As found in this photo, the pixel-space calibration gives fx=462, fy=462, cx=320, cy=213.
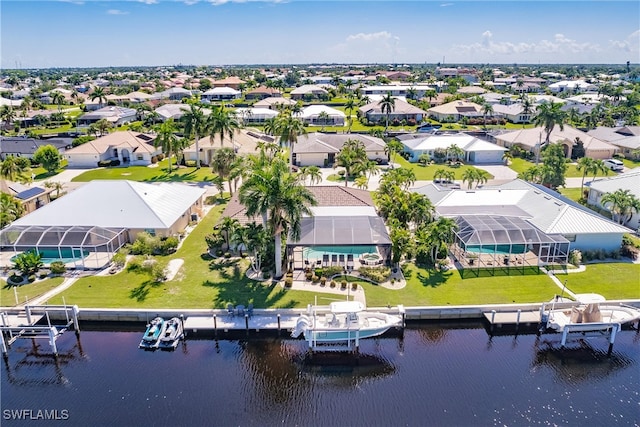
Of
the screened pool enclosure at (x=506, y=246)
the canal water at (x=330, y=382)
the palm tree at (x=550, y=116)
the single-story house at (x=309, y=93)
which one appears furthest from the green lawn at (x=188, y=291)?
the single-story house at (x=309, y=93)

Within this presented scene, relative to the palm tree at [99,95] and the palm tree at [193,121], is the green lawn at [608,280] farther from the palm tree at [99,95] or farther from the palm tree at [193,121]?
the palm tree at [99,95]

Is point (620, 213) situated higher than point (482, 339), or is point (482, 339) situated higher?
point (620, 213)

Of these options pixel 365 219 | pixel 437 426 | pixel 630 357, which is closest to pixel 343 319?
pixel 437 426

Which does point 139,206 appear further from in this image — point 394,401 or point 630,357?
point 630,357

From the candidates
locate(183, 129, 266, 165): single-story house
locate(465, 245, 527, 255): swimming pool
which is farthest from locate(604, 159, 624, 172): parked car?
locate(183, 129, 266, 165): single-story house

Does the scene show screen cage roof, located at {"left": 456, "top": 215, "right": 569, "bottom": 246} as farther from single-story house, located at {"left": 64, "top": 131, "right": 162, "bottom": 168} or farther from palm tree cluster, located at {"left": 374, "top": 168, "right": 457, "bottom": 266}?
single-story house, located at {"left": 64, "top": 131, "right": 162, "bottom": 168}

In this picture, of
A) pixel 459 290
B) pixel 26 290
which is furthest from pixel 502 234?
pixel 26 290
